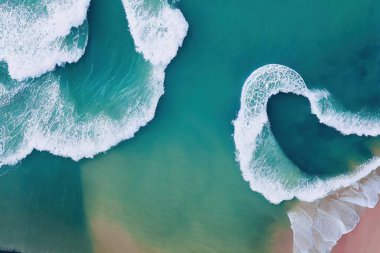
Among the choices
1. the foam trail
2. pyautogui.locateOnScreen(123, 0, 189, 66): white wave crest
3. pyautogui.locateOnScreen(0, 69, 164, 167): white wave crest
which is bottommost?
pyautogui.locateOnScreen(0, 69, 164, 167): white wave crest

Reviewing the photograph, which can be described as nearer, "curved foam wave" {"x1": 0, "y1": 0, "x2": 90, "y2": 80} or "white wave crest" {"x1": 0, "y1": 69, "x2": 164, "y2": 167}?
"curved foam wave" {"x1": 0, "y1": 0, "x2": 90, "y2": 80}

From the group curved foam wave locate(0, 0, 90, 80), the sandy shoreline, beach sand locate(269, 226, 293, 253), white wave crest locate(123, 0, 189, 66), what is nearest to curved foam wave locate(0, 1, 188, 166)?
white wave crest locate(123, 0, 189, 66)

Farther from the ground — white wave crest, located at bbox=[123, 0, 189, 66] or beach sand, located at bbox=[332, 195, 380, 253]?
white wave crest, located at bbox=[123, 0, 189, 66]

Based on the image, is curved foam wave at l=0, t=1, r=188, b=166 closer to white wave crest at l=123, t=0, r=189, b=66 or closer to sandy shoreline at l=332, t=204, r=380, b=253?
white wave crest at l=123, t=0, r=189, b=66

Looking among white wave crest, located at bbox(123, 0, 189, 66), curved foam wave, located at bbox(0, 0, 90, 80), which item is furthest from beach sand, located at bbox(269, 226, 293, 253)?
curved foam wave, located at bbox(0, 0, 90, 80)

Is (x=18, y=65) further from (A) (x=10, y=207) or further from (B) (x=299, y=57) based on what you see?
(B) (x=299, y=57)

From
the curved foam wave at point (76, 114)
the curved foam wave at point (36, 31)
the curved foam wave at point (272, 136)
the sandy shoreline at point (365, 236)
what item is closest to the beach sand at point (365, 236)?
the sandy shoreline at point (365, 236)
